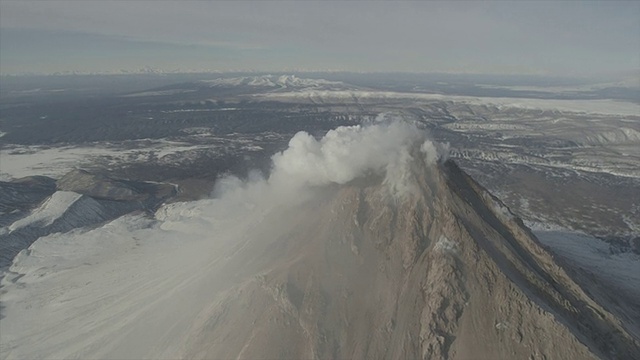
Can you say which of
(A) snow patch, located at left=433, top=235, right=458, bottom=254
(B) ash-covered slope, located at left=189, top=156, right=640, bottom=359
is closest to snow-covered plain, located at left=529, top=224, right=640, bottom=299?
(B) ash-covered slope, located at left=189, top=156, right=640, bottom=359

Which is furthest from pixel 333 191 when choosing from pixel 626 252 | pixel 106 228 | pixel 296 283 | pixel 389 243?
pixel 626 252

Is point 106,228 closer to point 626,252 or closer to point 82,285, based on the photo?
point 82,285

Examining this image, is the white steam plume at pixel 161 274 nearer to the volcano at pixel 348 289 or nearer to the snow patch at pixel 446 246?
the volcano at pixel 348 289

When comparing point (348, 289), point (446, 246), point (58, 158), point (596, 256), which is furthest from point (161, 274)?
point (58, 158)

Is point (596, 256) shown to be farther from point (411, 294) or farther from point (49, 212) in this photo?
point (49, 212)

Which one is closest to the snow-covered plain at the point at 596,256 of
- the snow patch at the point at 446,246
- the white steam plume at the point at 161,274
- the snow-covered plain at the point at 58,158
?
the snow patch at the point at 446,246

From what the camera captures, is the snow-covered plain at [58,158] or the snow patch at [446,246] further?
the snow-covered plain at [58,158]

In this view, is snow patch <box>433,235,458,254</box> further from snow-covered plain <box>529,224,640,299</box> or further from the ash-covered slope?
snow-covered plain <box>529,224,640,299</box>
